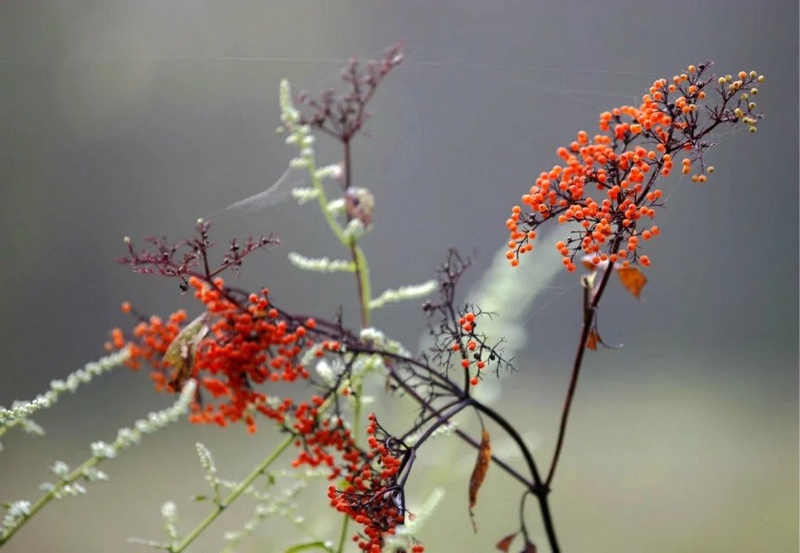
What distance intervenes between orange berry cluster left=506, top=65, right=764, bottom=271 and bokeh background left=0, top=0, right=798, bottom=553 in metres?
0.22

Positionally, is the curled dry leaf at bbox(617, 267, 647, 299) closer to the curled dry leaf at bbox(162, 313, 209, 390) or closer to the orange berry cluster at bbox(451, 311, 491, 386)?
the orange berry cluster at bbox(451, 311, 491, 386)

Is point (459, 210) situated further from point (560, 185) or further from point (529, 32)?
point (560, 185)

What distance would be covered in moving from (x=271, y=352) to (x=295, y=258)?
87mm

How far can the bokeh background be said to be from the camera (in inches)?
25.1

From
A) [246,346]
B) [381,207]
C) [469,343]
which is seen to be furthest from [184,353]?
[381,207]

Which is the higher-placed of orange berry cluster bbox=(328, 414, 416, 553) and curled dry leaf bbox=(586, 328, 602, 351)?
curled dry leaf bbox=(586, 328, 602, 351)

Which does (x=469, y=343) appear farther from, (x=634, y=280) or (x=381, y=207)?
(x=381, y=207)

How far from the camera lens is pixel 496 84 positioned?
1.98ft

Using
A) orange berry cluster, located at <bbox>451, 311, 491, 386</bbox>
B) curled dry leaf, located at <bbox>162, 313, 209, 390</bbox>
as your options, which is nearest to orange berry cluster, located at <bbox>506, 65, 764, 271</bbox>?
orange berry cluster, located at <bbox>451, 311, 491, 386</bbox>

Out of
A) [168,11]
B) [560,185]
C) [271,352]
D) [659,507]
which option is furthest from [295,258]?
[659,507]

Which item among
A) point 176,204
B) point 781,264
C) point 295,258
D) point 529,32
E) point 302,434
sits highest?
point 781,264

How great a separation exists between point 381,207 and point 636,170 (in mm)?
501

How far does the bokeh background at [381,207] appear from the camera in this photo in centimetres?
64

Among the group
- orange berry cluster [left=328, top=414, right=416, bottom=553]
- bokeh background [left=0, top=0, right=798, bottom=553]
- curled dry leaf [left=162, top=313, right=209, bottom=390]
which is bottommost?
orange berry cluster [left=328, top=414, right=416, bottom=553]
